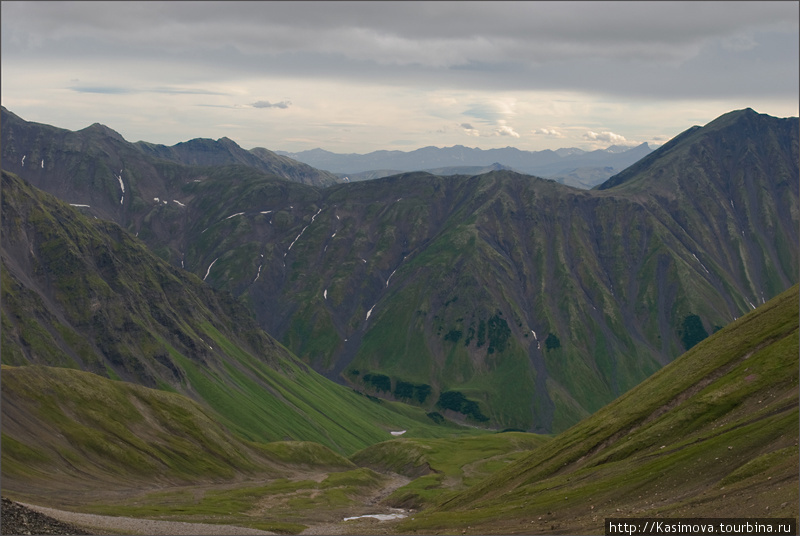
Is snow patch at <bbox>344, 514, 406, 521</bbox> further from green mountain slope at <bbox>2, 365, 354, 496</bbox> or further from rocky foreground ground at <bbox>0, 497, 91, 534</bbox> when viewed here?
rocky foreground ground at <bbox>0, 497, 91, 534</bbox>

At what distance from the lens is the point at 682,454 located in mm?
98500

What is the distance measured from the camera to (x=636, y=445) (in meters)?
115

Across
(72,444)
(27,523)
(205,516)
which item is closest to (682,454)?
(27,523)

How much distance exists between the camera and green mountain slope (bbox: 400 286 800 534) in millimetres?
81125

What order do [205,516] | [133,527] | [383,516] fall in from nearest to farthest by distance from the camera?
[133,527]
[205,516]
[383,516]

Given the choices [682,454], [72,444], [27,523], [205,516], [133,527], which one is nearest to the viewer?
[27,523]

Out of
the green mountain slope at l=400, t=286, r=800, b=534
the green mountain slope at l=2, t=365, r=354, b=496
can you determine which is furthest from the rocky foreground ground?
the green mountain slope at l=2, t=365, r=354, b=496

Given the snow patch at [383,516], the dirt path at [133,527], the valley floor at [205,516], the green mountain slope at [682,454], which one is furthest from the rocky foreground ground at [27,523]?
the snow patch at [383,516]

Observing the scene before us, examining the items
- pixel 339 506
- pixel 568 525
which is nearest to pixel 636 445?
pixel 568 525

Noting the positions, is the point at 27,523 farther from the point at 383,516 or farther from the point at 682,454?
the point at 383,516

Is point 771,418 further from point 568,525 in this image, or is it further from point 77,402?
point 77,402

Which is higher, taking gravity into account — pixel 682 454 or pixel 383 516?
pixel 682 454

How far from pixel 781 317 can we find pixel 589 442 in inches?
1736

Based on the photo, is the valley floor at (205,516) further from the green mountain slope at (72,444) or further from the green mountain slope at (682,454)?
the green mountain slope at (682,454)
